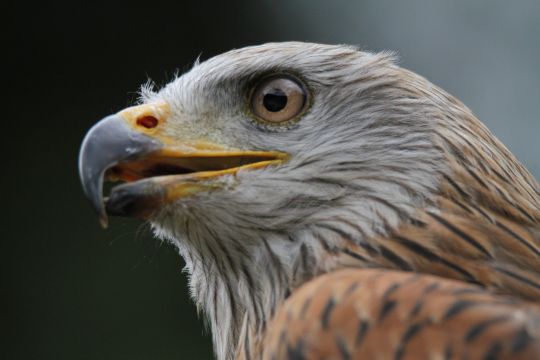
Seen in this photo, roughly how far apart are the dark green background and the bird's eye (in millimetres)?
2506

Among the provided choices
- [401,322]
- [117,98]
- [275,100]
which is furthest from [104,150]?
[117,98]

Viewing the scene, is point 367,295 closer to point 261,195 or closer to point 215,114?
point 261,195

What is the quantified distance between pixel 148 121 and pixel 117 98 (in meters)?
3.32

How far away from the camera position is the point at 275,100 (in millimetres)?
2059

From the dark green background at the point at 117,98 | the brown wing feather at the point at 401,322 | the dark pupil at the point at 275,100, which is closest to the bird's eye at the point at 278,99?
the dark pupil at the point at 275,100

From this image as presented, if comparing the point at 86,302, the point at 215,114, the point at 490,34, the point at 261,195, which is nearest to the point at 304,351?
the point at 261,195

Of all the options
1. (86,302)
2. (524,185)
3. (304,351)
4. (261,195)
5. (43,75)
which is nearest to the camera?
(304,351)

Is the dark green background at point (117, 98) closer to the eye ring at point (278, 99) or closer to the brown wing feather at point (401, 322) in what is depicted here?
the eye ring at point (278, 99)

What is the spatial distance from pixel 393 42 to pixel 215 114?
392 cm

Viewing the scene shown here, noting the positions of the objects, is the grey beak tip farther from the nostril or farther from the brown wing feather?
the brown wing feather

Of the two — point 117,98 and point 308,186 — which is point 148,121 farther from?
point 117,98

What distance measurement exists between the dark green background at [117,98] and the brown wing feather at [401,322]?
290cm

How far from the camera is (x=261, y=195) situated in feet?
6.37

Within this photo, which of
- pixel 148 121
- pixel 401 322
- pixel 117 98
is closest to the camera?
pixel 401 322
